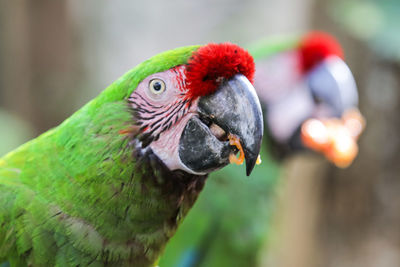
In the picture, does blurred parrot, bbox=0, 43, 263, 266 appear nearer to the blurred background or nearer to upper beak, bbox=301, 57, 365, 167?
upper beak, bbox=301, 57, 365, 167

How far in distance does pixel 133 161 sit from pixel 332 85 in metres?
1.25

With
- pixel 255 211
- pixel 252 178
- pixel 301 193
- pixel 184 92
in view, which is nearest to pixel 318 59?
pixel 252 178

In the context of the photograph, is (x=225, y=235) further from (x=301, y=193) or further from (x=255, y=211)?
(x=301, y=193)

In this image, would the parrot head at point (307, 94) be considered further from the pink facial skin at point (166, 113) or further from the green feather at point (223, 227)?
the pink facial skin at point (166, 113)

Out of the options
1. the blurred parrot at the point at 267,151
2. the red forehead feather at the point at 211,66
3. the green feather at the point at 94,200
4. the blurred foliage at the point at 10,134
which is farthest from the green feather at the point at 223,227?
the blurred foliage at the point at 10,134

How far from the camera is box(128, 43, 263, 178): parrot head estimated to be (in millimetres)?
801

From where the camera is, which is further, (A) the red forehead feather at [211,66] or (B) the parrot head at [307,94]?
(B) the parrot head at [307,94]

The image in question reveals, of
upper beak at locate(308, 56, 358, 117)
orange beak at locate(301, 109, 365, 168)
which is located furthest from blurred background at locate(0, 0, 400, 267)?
upper beak at locate(308, 56, 358, 117)

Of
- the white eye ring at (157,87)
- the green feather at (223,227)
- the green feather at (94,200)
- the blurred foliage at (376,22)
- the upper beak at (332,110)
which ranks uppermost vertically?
the white eye ring at (157,87)

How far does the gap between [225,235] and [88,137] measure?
1000mm

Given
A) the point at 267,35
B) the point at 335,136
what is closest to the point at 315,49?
the point at 335,136

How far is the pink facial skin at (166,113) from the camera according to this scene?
836 millimetres

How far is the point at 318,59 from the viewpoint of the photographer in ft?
6.08

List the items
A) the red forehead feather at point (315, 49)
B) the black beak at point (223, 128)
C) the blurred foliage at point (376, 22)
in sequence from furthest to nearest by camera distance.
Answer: the blurred foliage at point (376, 22), the red forehead feather at point (315, 49), the black beak at point (223, 128)
